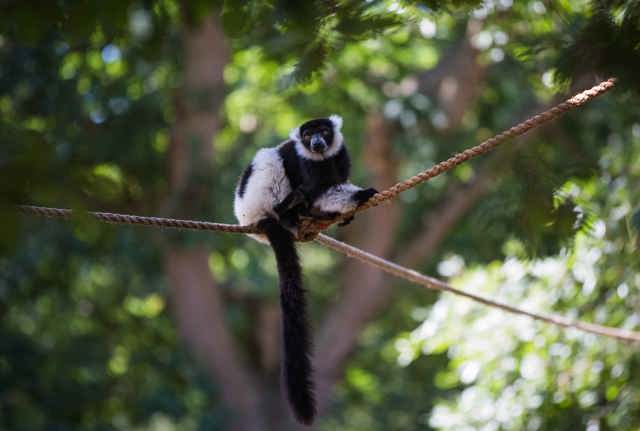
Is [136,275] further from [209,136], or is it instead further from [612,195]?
[612,195]

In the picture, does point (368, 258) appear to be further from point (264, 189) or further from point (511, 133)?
point (511, 133)

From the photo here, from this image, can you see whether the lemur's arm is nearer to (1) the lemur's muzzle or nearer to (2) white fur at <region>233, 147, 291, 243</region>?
(1) the lemur's muzzle

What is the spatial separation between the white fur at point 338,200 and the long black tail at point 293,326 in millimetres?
300

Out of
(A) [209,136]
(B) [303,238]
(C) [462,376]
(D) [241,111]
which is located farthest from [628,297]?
(D) [241,111]

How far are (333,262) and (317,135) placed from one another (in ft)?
33.7

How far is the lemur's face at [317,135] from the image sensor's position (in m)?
5.20

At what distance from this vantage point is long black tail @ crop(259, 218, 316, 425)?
12.3ft

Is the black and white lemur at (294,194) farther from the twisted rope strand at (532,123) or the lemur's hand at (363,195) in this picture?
the twisted rope strand at (532,123)

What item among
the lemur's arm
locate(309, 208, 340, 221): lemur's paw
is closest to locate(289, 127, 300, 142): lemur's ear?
the lemur's arm

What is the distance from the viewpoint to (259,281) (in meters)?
11.9

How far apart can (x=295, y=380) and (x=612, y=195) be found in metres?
3.64

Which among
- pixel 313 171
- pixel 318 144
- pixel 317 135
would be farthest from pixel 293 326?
pixel 317 135

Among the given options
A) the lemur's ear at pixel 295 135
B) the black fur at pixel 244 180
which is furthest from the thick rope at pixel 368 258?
the lemur's ear at pixel 295 135

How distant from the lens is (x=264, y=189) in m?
5.13
